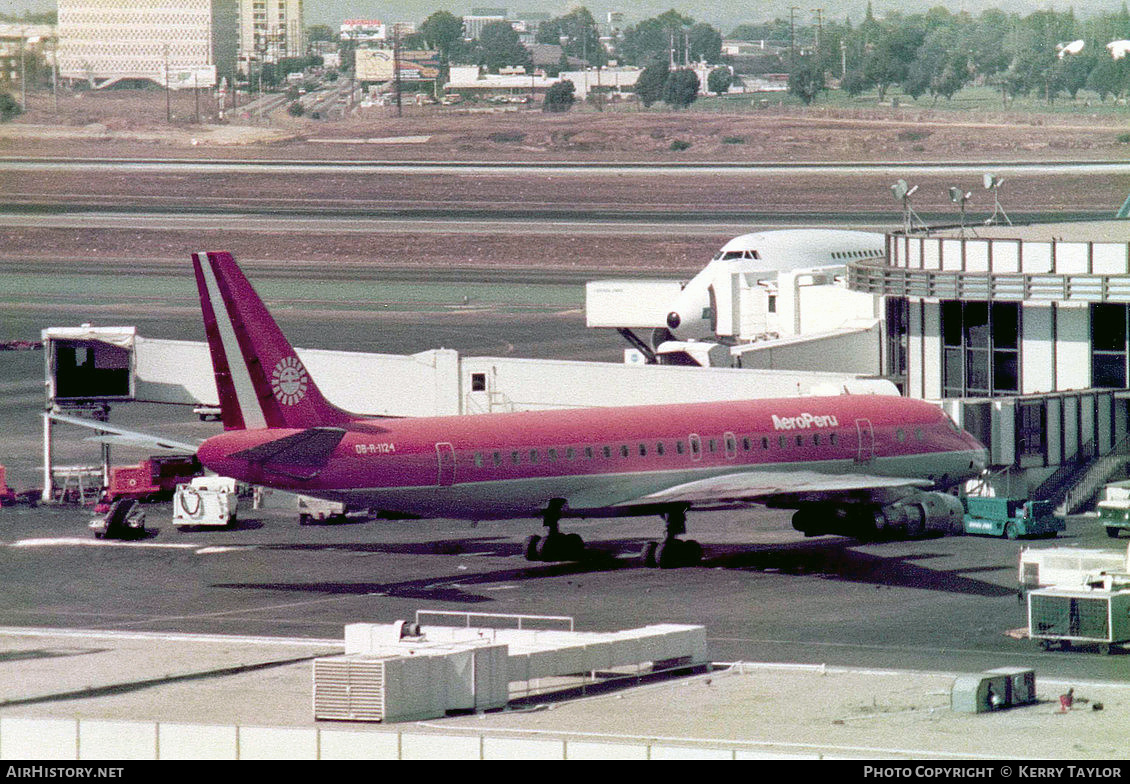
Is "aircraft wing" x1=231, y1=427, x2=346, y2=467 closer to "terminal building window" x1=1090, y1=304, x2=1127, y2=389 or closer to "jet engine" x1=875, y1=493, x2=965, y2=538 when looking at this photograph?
"jet engine" x1=875, y1=493, x2=965, y2=538

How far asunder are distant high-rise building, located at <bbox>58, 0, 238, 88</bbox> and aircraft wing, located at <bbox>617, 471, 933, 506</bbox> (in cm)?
8516

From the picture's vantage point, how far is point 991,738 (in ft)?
94.4

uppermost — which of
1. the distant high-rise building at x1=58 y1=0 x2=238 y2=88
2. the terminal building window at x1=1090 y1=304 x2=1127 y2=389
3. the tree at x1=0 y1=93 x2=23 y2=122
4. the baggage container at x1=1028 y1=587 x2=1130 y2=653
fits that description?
the distant high-rise building at x1=58 y1=0 x2=238 y2=88

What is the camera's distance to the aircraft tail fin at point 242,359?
49938mm

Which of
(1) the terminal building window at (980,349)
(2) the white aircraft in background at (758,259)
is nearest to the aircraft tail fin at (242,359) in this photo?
(1) the terminal building window at (980,349)

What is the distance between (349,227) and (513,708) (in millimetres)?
140929

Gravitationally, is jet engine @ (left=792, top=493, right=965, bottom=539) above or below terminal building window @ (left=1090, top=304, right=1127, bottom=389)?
below

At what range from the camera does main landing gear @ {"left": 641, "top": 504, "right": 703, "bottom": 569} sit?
53.5 metres

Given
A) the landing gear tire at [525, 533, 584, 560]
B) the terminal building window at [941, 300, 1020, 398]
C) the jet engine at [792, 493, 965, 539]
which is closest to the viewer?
the landing gear tire at [525, 533, 584, 560]

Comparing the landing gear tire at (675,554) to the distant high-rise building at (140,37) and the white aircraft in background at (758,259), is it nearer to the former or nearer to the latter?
the white aircraft in background at (758,259)

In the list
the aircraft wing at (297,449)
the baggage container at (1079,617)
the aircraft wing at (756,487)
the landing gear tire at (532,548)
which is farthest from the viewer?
the landing gear tire at (532,548)

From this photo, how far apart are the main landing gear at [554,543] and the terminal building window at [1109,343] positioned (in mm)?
21254

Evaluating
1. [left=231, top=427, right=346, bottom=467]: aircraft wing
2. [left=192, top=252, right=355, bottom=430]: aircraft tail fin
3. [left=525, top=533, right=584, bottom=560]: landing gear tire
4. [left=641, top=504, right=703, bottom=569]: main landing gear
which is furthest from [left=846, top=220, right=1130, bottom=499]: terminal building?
[left=192, top=252, right=355, bottom=430]: aircraft tail fin

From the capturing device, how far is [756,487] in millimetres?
54281
